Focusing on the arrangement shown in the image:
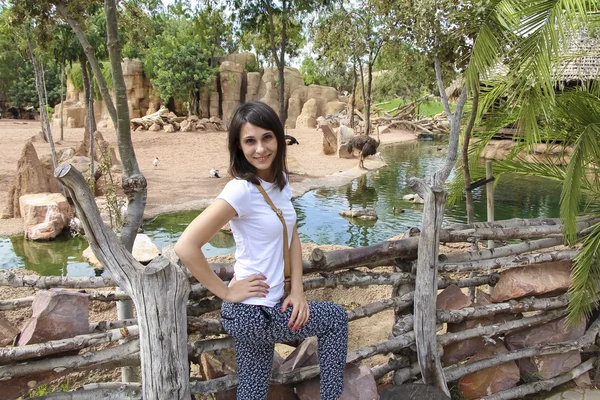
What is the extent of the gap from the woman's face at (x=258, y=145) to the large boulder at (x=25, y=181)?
8528mm

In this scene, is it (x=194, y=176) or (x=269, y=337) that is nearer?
(x=269, y=337)

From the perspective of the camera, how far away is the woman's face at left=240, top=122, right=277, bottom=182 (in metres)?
1.87

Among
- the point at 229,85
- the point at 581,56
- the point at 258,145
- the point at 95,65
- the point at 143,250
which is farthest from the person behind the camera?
the point at 229,85

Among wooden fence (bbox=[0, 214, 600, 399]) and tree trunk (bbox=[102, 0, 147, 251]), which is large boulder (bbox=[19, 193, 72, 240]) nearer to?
tree trunk (bbox=[102, 0, 147, 251])

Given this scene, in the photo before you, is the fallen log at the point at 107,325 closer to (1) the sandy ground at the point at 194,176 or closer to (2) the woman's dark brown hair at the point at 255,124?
(2) the woman's dark brown hair at the point at 255,124

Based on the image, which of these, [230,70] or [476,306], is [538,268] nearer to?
[476,306]

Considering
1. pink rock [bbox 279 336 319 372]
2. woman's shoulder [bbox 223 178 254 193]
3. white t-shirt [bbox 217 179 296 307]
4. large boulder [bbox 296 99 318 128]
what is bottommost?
pink rock [bbox 279 336 319 372]

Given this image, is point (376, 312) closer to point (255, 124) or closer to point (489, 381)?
point (489, 381)

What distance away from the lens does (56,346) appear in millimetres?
2141

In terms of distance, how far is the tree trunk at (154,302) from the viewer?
1.86m

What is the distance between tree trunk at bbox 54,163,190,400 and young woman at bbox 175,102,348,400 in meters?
0.19

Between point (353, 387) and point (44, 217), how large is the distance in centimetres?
707

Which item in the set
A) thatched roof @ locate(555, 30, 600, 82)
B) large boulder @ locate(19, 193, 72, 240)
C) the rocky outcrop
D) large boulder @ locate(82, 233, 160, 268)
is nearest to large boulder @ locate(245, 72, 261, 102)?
the rocky outcrop

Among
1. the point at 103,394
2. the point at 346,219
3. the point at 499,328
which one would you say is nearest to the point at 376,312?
the point at 499,328
